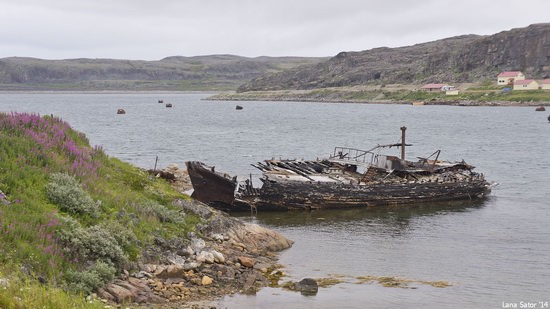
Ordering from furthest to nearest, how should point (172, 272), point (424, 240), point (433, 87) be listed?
point (433, 87) → point (424, 240) → point (172, 272)

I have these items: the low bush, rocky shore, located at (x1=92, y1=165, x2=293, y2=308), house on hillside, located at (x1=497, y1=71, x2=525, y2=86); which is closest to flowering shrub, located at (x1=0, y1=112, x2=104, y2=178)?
the low bush

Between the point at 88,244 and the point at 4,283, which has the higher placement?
the point at 4,283

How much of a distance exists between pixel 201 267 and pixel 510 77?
6959 inches

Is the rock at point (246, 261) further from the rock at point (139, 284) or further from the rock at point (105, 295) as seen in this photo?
the rock at point (105, 295)

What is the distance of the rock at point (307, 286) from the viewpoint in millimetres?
18000

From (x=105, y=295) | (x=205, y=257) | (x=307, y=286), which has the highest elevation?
(x=105, y=295)

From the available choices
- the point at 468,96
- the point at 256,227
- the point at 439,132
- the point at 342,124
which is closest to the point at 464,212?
the point at 256,227

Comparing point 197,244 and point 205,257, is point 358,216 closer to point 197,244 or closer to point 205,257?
point 197,244

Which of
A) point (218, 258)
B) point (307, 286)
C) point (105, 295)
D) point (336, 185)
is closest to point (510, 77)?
point (336, 185)

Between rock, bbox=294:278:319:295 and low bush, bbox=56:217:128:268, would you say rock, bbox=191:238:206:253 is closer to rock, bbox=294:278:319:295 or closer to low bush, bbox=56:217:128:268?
low bush, bbox=56:217:128:268

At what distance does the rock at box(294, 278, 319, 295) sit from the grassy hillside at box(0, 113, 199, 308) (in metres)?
4.20

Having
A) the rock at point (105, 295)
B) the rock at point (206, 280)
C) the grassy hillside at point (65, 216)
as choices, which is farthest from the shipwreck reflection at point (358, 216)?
the rock at point (105, 295)

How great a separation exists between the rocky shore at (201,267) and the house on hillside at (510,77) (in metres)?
170

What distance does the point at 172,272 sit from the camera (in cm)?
1672
